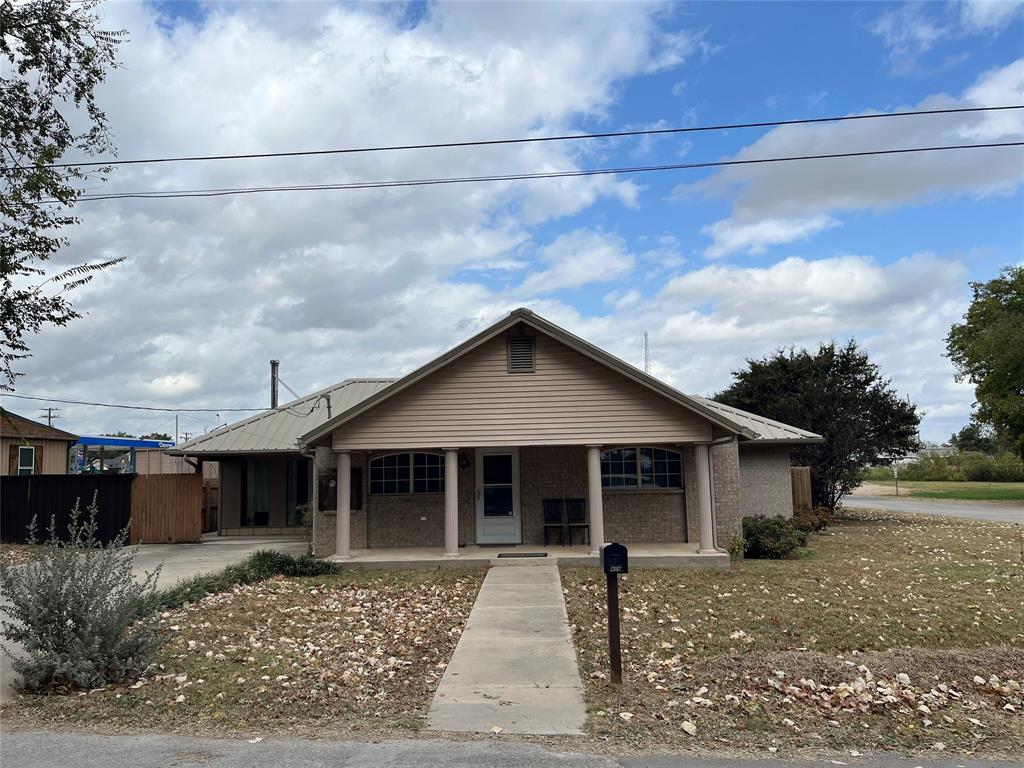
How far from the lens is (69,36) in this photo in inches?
352

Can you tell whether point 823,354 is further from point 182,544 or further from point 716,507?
point 182,544

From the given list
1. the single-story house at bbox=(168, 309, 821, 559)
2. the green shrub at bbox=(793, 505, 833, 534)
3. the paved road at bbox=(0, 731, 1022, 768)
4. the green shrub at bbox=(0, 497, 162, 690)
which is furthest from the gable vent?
the paved road at bbox=(0, 731, 1022, 768)

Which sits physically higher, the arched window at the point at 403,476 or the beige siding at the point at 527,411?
the beige siding at the point at 527,411

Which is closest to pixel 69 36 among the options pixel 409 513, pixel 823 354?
pixel 409 513

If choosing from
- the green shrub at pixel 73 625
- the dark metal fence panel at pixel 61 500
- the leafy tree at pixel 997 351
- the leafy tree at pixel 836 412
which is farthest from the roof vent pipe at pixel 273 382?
the leafy tree at pixel 997 351

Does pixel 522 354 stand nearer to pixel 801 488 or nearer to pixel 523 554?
pixel 523 554

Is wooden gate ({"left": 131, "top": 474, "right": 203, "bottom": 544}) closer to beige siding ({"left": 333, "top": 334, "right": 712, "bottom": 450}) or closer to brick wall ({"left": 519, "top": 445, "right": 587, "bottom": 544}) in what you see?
beige siding ({"left": 333, "top": 334, "right": 712, "bottom": 450})

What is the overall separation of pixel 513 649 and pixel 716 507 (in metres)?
8.45

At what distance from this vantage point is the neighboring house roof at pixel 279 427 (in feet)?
64.7

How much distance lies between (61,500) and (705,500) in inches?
588

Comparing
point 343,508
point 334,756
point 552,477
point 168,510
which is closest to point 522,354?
point 552,477

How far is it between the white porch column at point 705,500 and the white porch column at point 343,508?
20.0ft

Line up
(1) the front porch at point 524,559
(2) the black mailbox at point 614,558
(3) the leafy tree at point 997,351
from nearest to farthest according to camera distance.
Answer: (2) the black mailbox at point 614,558 < (1) the front porch at point 524,559 < (3) the leafy tree at point 997,351

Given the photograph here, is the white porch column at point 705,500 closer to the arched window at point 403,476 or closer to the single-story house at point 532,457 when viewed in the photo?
the single-story house at point 532,457
